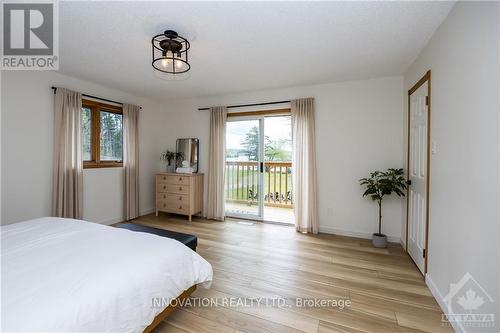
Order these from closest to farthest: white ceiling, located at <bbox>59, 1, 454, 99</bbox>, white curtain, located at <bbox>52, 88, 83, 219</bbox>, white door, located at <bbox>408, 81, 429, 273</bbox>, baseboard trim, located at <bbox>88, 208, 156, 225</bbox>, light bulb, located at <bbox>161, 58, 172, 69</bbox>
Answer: white ceiling, located at <bbox>59, 1, 454, 99</bbox>, light bulb, located at <bbox>161, 58, 172, 69</bbox>, white door, located at <bbox>408, 81, 429, 273</bbox>, white curtain, located at <bbox>52, 88, 83, 219</bbox>, baseboard trim, located at <bbox>88, 208, 156, 225</bbox>

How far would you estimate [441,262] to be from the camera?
1.90 meters

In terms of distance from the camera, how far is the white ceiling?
1827 millimetres

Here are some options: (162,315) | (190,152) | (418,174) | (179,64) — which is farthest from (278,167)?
(162,315)

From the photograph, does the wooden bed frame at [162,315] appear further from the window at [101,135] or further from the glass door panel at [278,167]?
the window at [101,135]

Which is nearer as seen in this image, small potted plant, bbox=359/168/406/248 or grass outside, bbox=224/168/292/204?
small potted plant, bbox=359/168/406/248

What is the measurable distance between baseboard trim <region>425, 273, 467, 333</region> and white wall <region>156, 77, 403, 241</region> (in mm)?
1262

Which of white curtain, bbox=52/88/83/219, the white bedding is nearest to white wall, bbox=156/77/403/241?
the white bedding

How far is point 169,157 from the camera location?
4.73 metres

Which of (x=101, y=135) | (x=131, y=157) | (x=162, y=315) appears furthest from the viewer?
(x=131, y=157)

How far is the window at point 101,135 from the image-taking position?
3.69 meters

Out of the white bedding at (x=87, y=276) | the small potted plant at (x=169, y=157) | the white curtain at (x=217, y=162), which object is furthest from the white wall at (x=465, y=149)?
the small potted plant at (x=169, y=157)

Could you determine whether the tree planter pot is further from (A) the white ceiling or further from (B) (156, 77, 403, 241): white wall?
(A) the white ceiling

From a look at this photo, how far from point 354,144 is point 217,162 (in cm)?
241

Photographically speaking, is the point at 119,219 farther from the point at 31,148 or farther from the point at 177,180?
the point at 31,148
